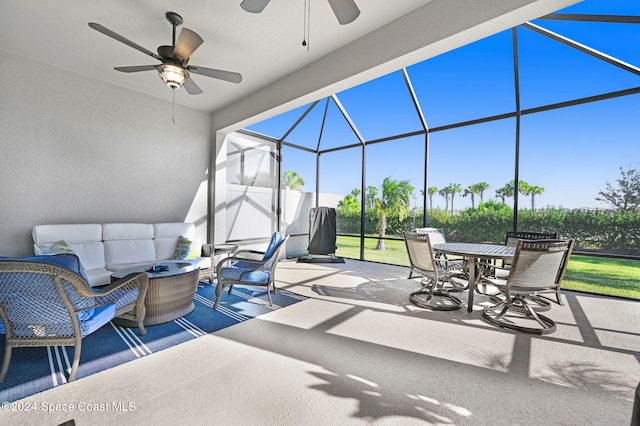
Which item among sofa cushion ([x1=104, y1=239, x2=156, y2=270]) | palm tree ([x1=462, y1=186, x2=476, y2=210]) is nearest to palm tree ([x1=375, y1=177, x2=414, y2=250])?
palm tree ([x1=462, y1=186, x2=476, y2=210])

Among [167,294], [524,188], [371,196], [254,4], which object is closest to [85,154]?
→ [167,294]

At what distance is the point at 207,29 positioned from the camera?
288 centimetres

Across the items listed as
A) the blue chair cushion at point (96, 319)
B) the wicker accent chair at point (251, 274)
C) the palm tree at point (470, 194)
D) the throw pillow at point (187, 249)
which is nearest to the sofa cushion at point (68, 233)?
the throw pillow at point (187, 249)

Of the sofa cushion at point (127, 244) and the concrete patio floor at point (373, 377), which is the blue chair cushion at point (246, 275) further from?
the sofa cushion at point (127, 244)

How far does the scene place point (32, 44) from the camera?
122 inches

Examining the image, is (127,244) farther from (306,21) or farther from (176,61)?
(306,21)

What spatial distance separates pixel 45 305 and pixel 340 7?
290cm

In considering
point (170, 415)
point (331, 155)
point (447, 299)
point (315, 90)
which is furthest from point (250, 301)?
point (331, 155)

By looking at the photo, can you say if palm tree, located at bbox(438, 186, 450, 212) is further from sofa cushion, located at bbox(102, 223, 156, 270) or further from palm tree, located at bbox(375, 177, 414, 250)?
sofa cushion, located at bbox(102, 223, 156, 270)

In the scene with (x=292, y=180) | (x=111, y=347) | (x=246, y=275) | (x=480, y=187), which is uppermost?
(x=292, y=180)

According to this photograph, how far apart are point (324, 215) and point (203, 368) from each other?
15.8ft

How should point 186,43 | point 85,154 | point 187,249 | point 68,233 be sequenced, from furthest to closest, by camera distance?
point 187,249, point 85,154, point 68,233, point 186,43

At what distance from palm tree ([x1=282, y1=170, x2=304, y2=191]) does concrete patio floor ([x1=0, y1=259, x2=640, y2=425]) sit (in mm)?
4518

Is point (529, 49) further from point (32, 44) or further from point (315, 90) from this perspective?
point (32, 44)
